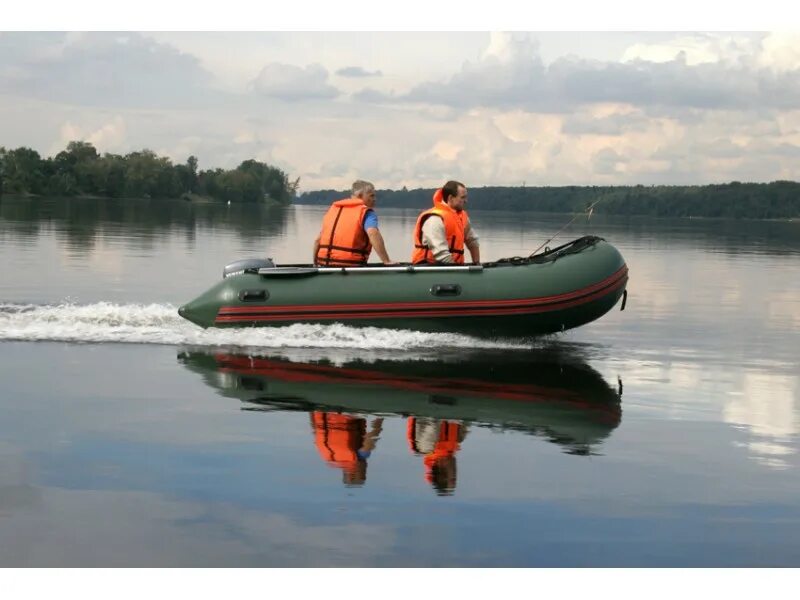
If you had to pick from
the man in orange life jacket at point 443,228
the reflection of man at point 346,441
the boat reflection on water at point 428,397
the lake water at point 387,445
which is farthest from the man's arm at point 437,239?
the reflection of man at point 346,441

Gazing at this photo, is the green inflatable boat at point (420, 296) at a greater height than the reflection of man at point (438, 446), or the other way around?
the green inflatable boat at point (420, 296)

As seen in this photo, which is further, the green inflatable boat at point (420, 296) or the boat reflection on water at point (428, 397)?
the green inflatable boat at point (420, 296)

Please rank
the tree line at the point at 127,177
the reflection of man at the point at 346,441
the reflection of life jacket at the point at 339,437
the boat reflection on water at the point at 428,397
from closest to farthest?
the reflection of man at the point at 346,441, the reflection of life jacket at the point at 339,437, the boat reflection on water at the point at 428,397, the tree line at the point at 127,177

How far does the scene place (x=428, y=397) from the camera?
9.17 meters

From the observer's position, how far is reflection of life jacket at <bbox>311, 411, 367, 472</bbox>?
7015mm

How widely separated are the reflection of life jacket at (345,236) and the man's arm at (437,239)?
68 cm

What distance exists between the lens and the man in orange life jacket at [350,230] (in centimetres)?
1238

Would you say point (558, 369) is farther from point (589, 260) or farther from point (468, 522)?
point (468, 522)

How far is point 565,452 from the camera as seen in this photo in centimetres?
743

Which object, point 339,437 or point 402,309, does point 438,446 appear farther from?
point 402,309

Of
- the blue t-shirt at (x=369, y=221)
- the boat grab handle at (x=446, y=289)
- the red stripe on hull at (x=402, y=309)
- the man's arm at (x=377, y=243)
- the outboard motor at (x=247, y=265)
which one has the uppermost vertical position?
the blue t-shirt at (x=369, y=221)

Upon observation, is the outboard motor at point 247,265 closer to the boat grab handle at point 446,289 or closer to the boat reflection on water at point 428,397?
the boat reflection on water at point 428,397

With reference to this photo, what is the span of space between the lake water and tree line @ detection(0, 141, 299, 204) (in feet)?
394

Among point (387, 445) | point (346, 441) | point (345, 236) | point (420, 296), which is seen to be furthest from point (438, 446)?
point (345, 236)
